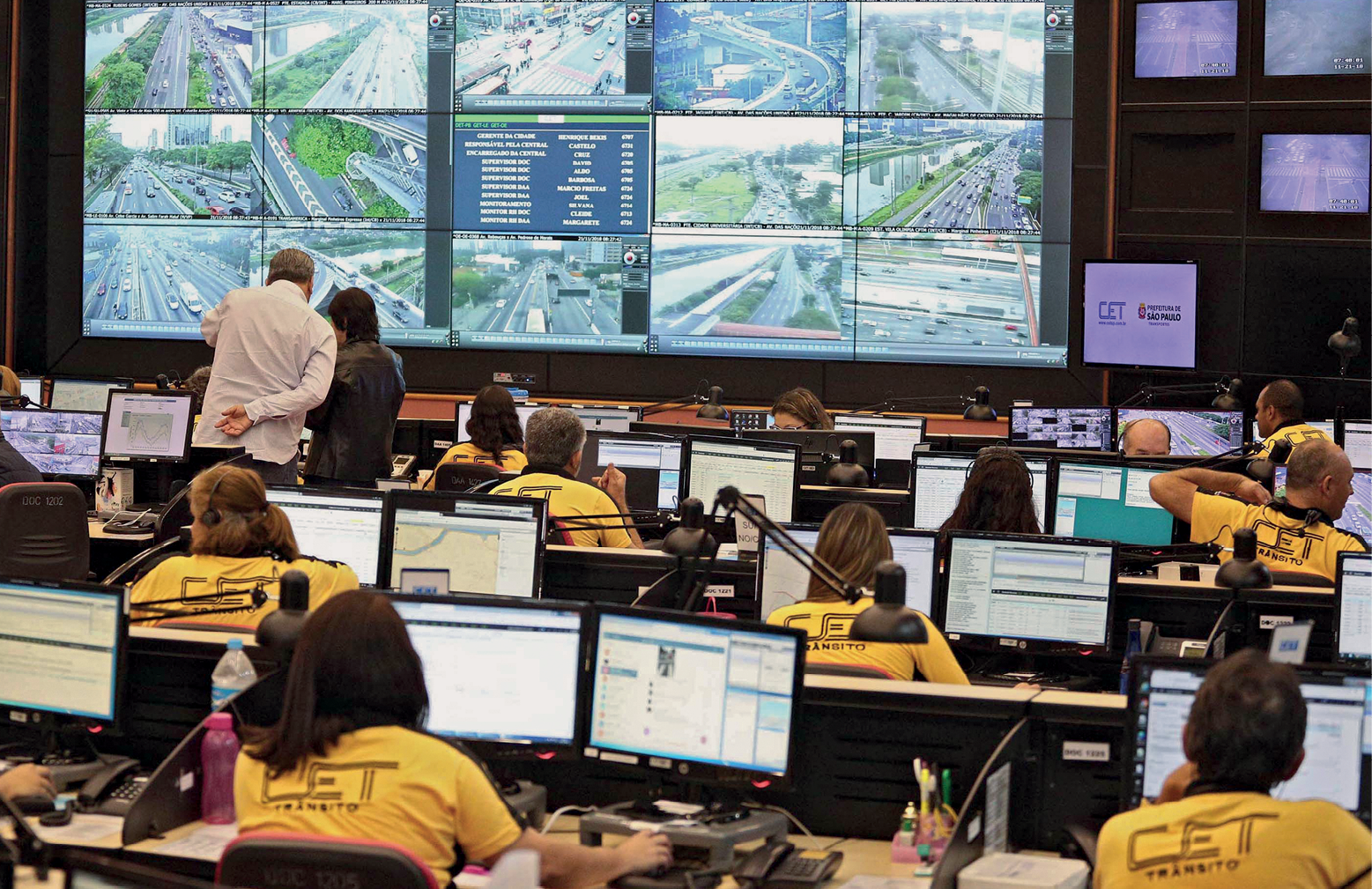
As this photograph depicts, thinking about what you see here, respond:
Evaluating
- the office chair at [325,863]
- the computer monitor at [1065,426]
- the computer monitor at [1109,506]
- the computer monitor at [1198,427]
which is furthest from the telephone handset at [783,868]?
the computer monitor at [1198,427]

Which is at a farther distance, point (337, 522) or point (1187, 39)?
point (1187, 39)

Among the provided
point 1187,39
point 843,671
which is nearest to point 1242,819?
point 843,671

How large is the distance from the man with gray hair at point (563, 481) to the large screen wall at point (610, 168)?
5158 millimetres

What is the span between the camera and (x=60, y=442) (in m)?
7.55

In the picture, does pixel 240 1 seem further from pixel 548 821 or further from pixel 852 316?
pixel 548 821

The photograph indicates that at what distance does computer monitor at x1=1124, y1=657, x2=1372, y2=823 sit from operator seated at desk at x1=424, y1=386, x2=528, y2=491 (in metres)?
4.00

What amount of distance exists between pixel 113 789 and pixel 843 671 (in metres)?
1.53

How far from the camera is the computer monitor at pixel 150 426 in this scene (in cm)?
760

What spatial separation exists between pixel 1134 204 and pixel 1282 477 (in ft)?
12.7

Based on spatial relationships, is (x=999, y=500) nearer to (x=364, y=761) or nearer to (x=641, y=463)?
(x=641, y=463)

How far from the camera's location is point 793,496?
6.01 m

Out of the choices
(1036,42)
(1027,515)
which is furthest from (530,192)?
(1027,515)

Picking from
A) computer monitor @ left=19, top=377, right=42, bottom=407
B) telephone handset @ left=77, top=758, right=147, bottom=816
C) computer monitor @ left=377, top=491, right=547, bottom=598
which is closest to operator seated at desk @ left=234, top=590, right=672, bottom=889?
telephone handset @ left=77, top=758, right=147, bottom=816

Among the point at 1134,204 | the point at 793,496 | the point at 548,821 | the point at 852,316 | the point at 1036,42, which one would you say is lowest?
the point at 548,821
